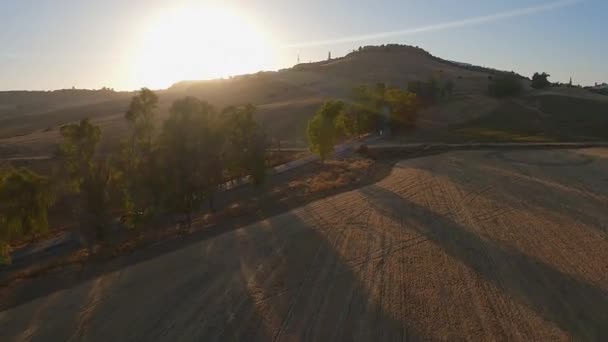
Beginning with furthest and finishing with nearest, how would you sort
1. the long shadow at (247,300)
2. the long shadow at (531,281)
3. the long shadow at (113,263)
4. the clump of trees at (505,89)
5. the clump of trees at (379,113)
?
the clump of trees at (505,89)
the clump of trees at (379,113)
the long shadow at (113,263)
the long shadow at (531,281)
the long shadow at (247,300)

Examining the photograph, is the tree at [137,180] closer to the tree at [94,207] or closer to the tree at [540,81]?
the tree at [94,207]

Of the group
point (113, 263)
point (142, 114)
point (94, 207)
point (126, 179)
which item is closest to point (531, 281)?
point (113, 263)

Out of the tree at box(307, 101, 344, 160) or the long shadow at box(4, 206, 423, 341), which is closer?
the long shadow at box(4, 206, 423, 341)

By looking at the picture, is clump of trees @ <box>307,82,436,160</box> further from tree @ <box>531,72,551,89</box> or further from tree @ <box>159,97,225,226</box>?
tree @ <box>531,72,551,89</box>

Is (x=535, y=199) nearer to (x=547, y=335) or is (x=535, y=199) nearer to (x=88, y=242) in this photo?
(x=547, y=335)

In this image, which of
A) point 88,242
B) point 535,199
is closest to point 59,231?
point 88,242

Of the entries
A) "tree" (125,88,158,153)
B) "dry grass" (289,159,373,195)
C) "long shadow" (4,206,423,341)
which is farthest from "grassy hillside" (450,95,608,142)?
A: "long shadow" (4,206,423,341)

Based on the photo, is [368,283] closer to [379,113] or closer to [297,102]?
[379,113]

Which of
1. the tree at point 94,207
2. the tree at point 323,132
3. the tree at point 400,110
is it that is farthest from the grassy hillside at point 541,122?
the tree at point 94,207
